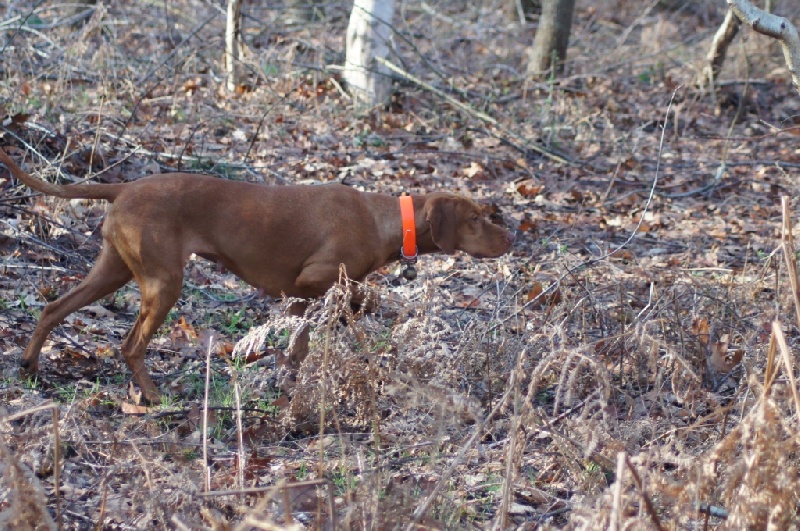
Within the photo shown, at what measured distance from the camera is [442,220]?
571 cm

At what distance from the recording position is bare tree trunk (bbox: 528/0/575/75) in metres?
12.2

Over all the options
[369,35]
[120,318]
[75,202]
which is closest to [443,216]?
[120,318]

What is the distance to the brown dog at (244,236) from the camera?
497 cm

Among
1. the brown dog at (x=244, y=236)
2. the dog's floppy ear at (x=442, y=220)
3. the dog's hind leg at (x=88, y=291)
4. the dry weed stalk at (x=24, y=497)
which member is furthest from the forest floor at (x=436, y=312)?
the dog's floppy ear at (x=442, y=220)

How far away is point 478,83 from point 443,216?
251 inches

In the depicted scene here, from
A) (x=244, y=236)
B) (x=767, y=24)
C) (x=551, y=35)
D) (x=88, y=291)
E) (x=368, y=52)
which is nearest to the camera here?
(x=767, y=24)

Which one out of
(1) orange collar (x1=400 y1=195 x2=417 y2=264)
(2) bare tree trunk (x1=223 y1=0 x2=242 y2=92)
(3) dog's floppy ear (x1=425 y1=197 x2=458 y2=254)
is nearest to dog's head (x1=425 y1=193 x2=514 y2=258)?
(3) dog's floppy ear (x1=425 y1=197 x2=458 y2=254)

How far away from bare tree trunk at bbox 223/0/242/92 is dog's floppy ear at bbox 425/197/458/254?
5.17 metres

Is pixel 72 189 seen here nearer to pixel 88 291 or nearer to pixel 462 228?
pixel 88 291

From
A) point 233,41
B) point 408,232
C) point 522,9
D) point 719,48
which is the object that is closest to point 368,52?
point 233,41

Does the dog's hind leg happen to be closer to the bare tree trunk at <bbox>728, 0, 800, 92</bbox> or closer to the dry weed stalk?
the dry weed stalk

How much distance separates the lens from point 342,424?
4.55m

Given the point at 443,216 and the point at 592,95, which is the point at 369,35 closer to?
the point at 592,95

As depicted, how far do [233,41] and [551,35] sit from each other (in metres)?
4.30
